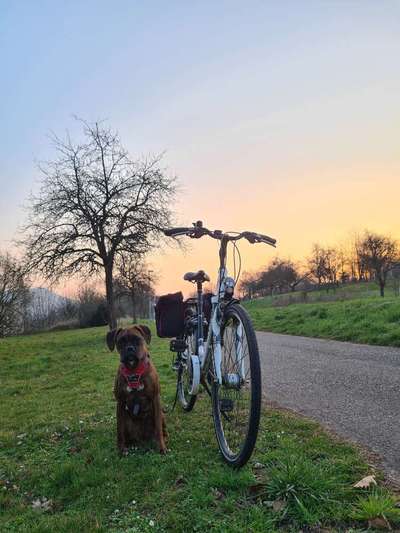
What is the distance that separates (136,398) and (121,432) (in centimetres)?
35

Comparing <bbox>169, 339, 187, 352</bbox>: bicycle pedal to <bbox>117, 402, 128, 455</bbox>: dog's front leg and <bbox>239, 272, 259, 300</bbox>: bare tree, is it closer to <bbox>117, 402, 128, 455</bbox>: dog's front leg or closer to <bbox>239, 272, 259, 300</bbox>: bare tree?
<bbox>117, 402, 128, 455</bbox>: dog's front leg

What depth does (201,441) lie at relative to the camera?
4195 millimetres

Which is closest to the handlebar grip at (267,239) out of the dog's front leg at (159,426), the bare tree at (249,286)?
the dog's front leg at (159,426)

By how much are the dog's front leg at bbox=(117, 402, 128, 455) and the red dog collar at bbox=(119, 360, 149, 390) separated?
0.28 meters

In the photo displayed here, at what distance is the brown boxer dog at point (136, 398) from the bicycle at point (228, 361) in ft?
1.41

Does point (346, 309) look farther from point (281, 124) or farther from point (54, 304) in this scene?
point (54, 304)

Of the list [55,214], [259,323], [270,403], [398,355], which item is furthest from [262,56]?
[55,214]

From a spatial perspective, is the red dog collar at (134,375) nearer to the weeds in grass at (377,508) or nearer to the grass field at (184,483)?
the grass field at (184,483)

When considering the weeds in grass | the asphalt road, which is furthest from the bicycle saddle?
the weeds in grass

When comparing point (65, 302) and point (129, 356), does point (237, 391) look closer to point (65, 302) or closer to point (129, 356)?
point (129, 356)

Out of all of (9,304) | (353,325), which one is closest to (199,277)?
(353,325)

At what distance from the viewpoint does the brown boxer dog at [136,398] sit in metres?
4.07

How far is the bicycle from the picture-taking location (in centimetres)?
308

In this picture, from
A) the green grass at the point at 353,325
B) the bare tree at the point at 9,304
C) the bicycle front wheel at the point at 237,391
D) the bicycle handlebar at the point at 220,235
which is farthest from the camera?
the bare tree at the point at 9,304
